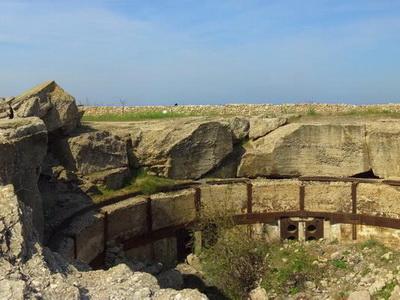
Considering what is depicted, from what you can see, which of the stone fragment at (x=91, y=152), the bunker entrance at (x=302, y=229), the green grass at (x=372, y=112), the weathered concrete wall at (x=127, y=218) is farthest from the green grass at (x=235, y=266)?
the green grass at (x=372, y=112)

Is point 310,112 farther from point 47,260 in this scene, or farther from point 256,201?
point 47,260

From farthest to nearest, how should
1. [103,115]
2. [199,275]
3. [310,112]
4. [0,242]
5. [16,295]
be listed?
1. [103,115]
2. [310,112]
3. [199,275]
4. [0,242]
5. [16,295]

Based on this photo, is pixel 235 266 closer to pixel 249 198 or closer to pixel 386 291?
pixel 386 291

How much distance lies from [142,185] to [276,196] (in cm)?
384

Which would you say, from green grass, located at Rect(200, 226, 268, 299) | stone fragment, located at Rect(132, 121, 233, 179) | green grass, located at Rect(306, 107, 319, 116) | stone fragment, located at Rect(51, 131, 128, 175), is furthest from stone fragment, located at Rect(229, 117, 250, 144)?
green grass, located at Rect(200, 226, 268, 299)

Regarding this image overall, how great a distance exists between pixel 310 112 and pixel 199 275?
679 cm

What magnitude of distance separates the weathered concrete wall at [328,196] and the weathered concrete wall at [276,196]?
1.07ft

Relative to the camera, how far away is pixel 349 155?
1408cm

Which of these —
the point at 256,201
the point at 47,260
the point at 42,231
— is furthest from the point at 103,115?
the point at 47,260

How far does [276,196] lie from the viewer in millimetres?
14078

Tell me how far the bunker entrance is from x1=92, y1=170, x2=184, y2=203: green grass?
10.4 feet

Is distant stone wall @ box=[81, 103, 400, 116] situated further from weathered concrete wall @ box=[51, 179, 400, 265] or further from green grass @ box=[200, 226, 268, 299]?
green grass @ box=[200, 226, 268, 299]

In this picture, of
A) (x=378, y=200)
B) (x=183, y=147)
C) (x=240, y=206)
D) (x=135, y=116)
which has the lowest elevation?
(x=240, y=206)

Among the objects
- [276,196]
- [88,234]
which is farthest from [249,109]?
[88,234]
